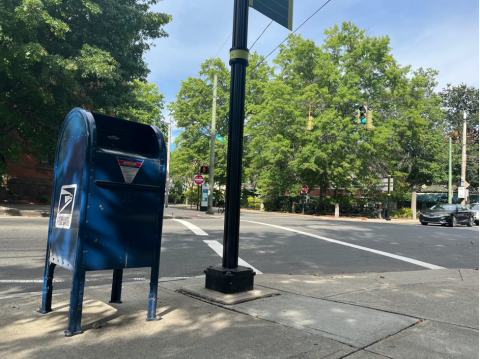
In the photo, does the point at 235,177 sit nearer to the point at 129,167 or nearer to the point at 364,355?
the point at 129,167

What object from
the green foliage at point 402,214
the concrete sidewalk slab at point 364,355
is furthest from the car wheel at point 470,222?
the concrete sidewalk slab at point 364,355

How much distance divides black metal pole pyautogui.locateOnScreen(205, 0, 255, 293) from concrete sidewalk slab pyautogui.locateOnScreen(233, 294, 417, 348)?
44 cm

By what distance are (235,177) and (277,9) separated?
255 centimetres

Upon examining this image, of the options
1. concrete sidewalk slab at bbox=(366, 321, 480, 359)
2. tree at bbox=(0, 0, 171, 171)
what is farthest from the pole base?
tree at bbox=(0, 0, 171, 171)

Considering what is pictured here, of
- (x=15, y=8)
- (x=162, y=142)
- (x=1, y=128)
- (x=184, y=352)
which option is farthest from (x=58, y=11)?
(x=184, y=352)

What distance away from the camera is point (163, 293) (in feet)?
16.9

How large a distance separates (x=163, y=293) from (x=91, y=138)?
2517mm

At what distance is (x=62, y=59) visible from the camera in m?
15.4

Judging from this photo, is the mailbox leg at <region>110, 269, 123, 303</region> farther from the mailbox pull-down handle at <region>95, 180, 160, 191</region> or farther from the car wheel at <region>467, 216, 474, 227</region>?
the car wheel at <region>467, 216, 474, 227</region>

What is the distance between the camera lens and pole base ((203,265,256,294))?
4.90m

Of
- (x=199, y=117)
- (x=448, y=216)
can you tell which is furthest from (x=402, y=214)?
(x=199, y=117)

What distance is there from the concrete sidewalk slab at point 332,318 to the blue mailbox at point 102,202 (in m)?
1.35

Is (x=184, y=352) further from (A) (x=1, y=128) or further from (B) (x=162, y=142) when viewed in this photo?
(A) (x=1, y=128)

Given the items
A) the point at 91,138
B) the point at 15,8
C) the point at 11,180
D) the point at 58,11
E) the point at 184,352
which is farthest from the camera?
the point at 11,180
